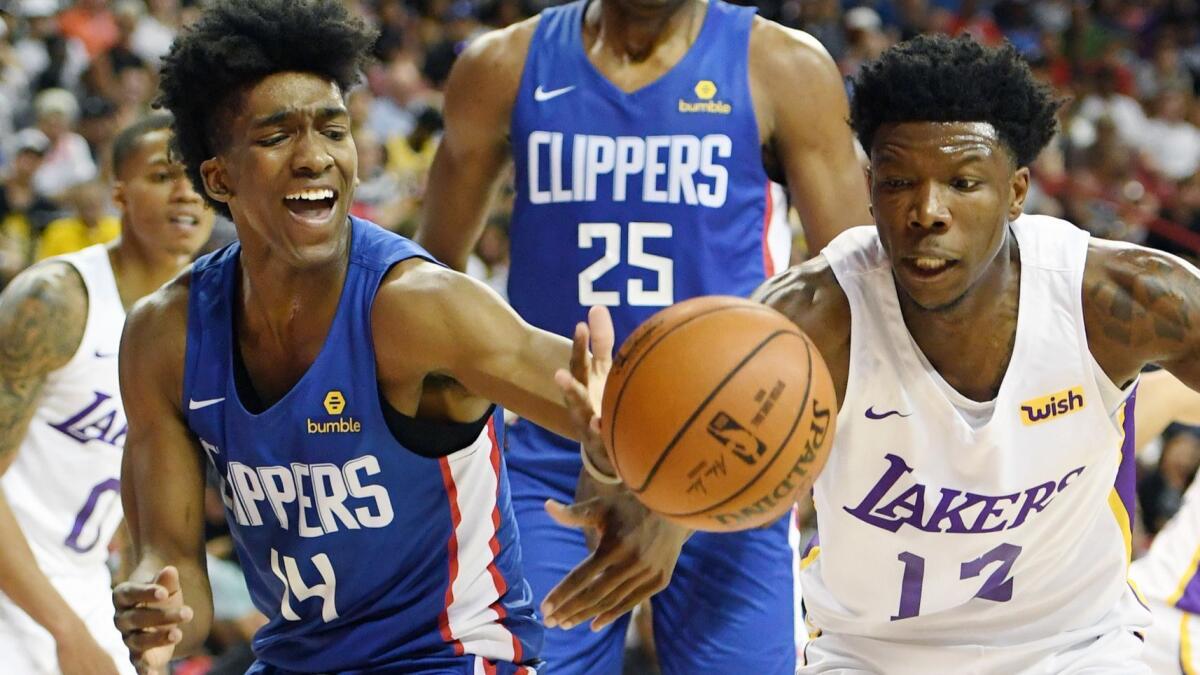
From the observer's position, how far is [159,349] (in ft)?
10.5

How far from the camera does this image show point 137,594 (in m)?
2.82

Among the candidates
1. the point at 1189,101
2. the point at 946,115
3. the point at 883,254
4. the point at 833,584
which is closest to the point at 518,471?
the point at 833,584

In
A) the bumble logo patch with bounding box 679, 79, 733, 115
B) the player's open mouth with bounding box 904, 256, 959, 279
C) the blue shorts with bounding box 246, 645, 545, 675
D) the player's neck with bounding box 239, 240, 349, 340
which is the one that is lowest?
the blue shorts with bounding box 246, 645, 545, 675

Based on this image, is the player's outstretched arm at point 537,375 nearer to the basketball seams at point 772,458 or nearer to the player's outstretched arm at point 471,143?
the basketball seams at point 772,458

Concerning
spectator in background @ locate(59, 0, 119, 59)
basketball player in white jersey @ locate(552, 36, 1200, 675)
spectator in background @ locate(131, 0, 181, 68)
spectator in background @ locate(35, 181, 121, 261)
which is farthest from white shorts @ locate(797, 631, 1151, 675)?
spectator in background @ locate(59, 0, 119, 59)

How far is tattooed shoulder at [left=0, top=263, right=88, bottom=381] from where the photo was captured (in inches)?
173

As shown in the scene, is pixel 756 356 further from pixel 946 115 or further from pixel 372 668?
pixel 372 668

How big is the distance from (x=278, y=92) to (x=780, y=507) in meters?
1.31

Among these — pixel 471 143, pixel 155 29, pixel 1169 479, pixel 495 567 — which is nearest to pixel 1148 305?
pixel 495 567

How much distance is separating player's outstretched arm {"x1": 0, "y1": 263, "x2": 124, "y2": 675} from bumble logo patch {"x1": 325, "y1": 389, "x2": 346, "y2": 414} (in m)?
1.50

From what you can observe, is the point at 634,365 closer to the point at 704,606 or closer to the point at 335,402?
the point at 335,402

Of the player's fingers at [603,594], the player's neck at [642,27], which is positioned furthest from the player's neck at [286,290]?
the player's neck at [642,27]

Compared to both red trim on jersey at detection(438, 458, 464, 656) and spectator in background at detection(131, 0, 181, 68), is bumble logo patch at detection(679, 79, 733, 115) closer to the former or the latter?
red trim on jersey at detection(438, 458, 464, 656)

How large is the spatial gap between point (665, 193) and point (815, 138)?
411 mm
